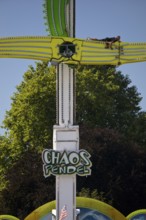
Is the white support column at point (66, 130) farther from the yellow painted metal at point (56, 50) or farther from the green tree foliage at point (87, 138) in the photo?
the green tree foliage at point (87, 138)

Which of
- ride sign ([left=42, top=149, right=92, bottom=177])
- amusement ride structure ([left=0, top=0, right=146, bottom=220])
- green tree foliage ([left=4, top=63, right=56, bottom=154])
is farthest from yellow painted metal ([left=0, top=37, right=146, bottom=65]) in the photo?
green tree foliage ([left=4, top=63, right=56, bottom=154])

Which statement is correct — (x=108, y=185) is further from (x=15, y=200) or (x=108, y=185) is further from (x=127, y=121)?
(x=127, y=121)

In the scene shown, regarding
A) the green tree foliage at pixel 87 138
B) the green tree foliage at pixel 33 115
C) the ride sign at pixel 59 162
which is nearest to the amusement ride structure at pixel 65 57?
the ride sign at pixel 59 162

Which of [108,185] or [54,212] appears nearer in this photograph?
[54,212]

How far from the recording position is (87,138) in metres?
41.1

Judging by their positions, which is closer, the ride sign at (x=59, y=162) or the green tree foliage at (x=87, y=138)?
the ride sign at (x=59, y=162)

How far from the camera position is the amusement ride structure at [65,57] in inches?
891

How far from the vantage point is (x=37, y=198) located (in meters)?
38.0

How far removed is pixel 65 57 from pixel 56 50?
394mm

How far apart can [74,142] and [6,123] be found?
2392cm

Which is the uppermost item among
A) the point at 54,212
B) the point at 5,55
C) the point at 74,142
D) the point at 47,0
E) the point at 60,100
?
the point at 47,0

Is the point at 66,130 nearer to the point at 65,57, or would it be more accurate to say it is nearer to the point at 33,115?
the point at 65,57

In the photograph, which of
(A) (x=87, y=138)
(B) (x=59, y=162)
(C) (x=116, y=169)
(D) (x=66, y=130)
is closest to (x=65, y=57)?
(D) (x=66, y=130)

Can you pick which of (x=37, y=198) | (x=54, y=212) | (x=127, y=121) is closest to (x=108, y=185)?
(x=37, y=198)
